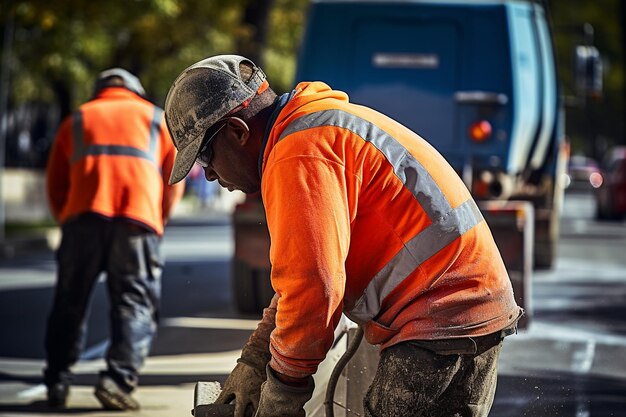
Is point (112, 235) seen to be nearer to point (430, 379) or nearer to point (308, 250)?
point (430, 379)

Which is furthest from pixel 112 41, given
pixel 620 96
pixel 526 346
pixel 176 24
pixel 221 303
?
pixel 620 96

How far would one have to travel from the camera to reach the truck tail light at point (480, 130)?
10.6m

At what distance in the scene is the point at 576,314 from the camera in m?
11.6

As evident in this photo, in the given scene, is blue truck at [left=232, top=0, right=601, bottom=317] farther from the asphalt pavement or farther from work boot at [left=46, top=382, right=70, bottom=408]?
work boot at [left=46, top=382, right=70, bottom=408]

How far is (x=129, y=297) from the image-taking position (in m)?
7.00

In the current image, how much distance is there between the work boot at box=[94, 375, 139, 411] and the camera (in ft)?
22.1

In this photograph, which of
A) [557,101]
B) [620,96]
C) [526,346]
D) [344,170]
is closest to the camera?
[344,170]

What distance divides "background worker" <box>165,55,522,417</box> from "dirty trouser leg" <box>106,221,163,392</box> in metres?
3.62

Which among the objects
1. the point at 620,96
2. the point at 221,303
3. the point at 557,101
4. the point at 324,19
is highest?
the point at 324,19

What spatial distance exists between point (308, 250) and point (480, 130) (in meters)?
7.88

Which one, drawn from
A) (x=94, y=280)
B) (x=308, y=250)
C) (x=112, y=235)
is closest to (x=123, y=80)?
(x=112, y=235)

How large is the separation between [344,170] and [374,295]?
1.18 ft

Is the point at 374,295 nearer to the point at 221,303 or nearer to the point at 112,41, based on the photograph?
the point at 221,303

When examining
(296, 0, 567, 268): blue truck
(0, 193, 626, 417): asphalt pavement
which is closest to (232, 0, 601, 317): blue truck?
(296, 0, 567, 268): blue truck
